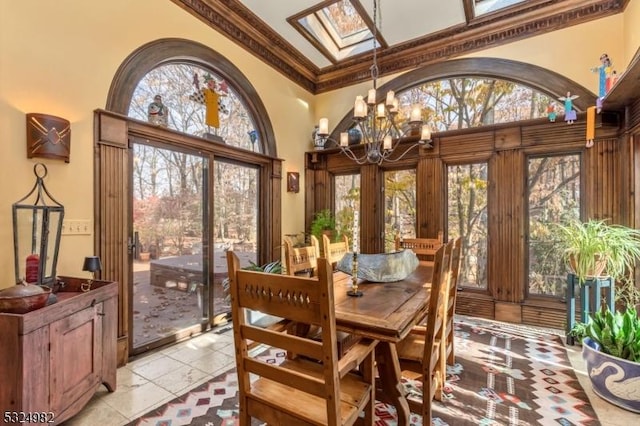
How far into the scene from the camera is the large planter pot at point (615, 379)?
184 cm

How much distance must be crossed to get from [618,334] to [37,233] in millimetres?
4094

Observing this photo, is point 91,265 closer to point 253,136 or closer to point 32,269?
point 32,269

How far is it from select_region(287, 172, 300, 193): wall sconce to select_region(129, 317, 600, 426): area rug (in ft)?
7.97

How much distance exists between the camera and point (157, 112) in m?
2.79

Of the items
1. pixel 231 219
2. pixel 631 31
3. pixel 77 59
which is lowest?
pixel 231 219

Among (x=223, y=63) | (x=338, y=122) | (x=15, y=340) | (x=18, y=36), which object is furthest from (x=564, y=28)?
(x=15, y=340)

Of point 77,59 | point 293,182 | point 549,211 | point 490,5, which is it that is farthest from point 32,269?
point 490,5

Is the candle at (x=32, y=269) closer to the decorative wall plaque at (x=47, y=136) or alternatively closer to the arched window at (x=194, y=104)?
the decorative wall plaque at (x=47, y=136)

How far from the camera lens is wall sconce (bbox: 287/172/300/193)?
446 centimetres

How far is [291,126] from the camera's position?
15.0ft

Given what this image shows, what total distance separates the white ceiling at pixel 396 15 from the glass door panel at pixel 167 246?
6.37ft

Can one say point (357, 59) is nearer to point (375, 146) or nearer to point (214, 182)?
point (375, 146)

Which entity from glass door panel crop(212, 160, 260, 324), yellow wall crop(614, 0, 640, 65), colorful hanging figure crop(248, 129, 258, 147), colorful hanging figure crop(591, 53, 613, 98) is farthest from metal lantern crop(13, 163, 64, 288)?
yellow wall crop(614, 0, 640, 65)

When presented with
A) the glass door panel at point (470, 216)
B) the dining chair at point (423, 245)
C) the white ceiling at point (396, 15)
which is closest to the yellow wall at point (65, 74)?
the white ceiling at point (396, 15)
